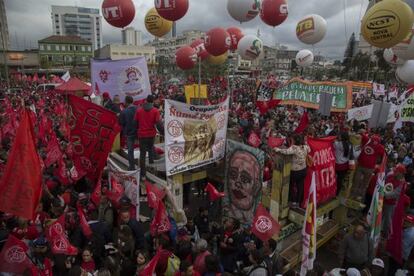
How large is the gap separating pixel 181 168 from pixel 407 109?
797 cm

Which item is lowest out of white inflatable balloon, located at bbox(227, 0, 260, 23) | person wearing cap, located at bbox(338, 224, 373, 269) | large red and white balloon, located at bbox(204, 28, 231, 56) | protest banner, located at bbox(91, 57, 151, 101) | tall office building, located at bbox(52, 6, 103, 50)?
person wearing cap, located at bbox(338, 224, 373, 269)

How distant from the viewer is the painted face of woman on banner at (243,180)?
5.42 metres

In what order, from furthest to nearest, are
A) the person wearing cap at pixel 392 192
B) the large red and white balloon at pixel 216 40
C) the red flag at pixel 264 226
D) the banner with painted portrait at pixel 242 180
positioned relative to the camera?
1. the large red and white balloon at pixel 216 40
2. the person wearing cap at pixel 392 192
3. the banner with painted portrait at pixel 242 180
4. the red flag at pixel 264 226

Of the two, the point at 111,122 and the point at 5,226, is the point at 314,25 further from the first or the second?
the point at 5,226

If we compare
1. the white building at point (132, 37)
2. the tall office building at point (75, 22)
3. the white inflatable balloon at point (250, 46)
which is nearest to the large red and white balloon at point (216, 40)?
the white inflatable balloon at point (250, 46)

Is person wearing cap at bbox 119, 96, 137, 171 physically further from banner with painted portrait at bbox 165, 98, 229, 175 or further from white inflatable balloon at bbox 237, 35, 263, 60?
white inflatable balloon at bbox 237, 35, 263, 60

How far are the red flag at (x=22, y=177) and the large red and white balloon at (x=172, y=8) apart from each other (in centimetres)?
551

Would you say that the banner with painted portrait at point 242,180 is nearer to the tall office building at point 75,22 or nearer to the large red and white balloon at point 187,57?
the large red and white balloon at point 187,57

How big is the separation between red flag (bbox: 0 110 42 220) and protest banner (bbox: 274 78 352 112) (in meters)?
11.1

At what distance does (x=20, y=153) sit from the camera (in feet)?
13.9

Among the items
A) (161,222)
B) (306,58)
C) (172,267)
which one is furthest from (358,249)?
(306,58)

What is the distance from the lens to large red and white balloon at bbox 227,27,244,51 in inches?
490

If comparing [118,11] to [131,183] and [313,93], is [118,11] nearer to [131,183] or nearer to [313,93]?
[131,183]

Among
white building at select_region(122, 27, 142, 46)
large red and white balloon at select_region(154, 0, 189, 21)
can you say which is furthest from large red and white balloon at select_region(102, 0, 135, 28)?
white building at select_region(122, 27, 142, 46)
